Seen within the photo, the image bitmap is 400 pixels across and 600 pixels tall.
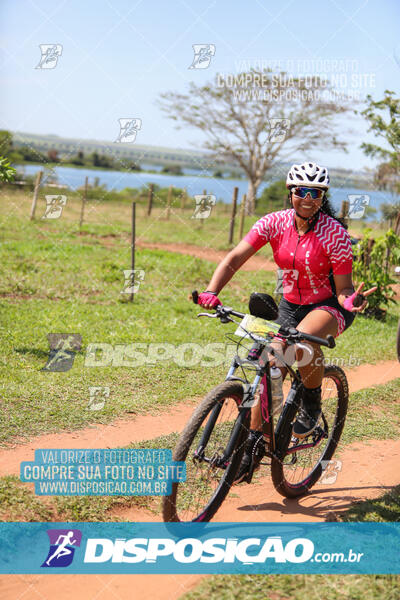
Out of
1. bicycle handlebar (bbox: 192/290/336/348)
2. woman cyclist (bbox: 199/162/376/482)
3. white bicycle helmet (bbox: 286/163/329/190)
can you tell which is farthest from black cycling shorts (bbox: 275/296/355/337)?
white bicycle helmet (bbox: 286/163/329/190)

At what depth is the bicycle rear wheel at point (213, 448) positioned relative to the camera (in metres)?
3.29

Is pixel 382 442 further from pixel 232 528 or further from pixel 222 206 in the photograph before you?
pixel 222 206

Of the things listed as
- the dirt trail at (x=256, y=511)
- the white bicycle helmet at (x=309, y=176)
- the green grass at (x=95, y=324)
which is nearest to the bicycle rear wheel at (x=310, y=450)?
the dirt trail at (x=256, y=511)

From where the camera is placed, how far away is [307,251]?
3875 millimetres

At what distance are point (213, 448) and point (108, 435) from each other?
175 centimetres

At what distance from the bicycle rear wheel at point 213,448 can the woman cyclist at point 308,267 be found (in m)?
0.14

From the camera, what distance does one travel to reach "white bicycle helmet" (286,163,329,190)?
380 centimetres

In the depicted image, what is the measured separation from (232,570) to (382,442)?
2662 mm

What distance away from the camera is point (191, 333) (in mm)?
8406

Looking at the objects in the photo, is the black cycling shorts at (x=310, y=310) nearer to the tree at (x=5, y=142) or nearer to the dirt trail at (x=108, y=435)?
the dirt trail at (x=108, y=435)

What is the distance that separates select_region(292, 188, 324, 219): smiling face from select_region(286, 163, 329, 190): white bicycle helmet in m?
0.05

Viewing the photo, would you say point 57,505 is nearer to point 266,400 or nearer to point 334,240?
point 266,400

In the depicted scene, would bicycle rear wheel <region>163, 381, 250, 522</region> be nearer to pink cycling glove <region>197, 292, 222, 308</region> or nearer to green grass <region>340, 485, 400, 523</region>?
pink cycling glove <region>197, 292, 222, 308</region>

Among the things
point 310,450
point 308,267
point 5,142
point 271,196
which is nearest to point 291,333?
point 308,267
